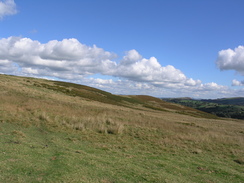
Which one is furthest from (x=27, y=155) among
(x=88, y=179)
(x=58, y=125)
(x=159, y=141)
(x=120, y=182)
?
(x=159, y=141)

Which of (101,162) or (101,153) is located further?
(101,153)

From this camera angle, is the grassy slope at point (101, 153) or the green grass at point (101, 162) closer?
the green grass at point (101, 162)

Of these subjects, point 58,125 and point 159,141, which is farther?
point 58,125

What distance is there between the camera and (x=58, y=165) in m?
8.52

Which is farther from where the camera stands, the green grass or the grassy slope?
the grassy slope

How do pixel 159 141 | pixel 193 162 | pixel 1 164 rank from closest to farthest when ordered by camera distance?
pixel 1 164 → pixel 193 162 → pixel 159 141

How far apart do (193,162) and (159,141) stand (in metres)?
4.77

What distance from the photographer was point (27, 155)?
31.3ft

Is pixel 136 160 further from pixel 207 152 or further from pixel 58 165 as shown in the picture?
pixel 207 152

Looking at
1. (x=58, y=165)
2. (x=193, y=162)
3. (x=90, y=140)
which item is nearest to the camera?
(x=58, y=165)

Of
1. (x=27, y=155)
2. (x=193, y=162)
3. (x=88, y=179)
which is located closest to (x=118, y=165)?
(x=88, y=179)

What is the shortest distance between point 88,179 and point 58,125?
12497mm

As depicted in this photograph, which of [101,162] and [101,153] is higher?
[101,162]

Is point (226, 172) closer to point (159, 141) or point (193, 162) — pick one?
point (193, 162)
